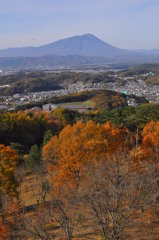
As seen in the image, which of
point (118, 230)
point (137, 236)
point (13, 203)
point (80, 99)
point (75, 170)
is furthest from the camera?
point (80, 99)

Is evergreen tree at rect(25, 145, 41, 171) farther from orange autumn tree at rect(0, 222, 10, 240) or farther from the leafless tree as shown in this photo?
the leafless tree

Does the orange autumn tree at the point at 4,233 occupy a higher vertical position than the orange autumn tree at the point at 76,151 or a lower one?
lower

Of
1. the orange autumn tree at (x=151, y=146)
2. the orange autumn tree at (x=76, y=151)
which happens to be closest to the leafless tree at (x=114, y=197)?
the orange autumn tree at (x=76, y=151)

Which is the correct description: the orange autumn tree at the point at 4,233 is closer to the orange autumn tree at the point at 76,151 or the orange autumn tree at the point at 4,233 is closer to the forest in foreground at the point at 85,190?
the forest in foreground at the point at 85,190

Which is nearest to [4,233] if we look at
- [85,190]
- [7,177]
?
[7,177]

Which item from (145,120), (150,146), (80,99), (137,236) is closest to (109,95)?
(80,99)

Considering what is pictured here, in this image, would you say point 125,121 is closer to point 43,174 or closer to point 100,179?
point 43,174

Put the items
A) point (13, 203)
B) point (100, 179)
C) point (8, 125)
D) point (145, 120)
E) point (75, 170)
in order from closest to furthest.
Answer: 1. point (100, 179)
2. point (75, 170)
3. point (13, 203)
4. point (145, 120)
5. point (8, 125)
